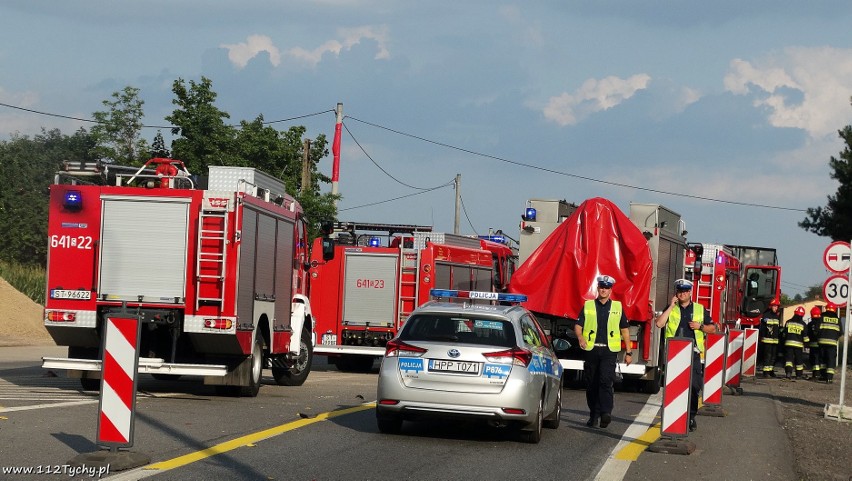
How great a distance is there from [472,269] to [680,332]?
14.5m

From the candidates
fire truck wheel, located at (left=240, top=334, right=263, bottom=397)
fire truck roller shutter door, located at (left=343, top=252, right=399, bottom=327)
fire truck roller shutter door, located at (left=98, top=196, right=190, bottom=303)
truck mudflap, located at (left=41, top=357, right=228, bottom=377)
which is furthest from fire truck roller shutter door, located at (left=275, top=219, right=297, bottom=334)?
fire truck roller shutter door, located at (left=343, top=252, right=399, bottom=327)

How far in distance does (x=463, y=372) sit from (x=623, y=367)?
896 centimetres

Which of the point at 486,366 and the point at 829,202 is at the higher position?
the point at 829,202

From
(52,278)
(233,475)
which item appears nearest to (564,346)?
(52,278)

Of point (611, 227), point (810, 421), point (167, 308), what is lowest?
point (810, 421)

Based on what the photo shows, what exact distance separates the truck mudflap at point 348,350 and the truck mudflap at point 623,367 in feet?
18.2

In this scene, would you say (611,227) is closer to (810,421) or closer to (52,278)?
(810,421)

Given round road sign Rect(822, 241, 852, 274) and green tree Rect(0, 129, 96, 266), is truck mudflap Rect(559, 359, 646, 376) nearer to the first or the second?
round road sign Rect(822, 241, 852, 274)

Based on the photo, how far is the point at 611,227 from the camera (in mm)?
22125

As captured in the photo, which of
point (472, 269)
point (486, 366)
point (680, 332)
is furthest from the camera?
point (472, 269)

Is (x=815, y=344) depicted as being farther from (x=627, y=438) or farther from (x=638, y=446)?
(x=638, y=446)

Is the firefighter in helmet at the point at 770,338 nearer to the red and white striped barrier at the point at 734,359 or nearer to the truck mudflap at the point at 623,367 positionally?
the red and white striped barrier at the point at 734,359

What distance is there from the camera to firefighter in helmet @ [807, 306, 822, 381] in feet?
109

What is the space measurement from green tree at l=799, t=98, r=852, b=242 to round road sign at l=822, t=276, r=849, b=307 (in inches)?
1015
